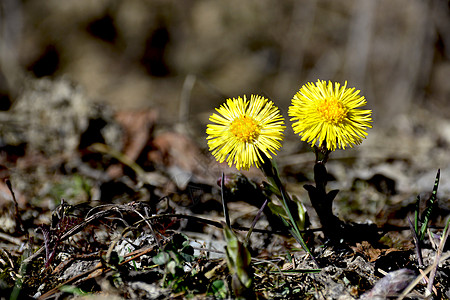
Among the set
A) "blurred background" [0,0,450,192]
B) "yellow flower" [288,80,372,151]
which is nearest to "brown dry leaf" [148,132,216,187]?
"yellow flower" [288,80,372,151]

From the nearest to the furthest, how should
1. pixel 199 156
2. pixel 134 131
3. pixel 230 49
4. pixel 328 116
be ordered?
pixel 328 116 → pixel 199 156 → pixel 134 131 → pixel 230 49

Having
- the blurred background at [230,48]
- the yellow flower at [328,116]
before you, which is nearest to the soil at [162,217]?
the yellow flower at [328,116]

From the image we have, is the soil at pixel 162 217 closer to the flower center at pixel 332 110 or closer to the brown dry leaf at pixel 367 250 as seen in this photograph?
the brown dry leaf at pixel 367 250

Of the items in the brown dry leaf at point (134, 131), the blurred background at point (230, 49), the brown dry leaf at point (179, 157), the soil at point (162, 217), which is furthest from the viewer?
the blurred background at point (230, 49)

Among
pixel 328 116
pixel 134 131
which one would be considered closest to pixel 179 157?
pixel 134 131

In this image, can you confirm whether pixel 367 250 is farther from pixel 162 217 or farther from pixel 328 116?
pixel 162 217

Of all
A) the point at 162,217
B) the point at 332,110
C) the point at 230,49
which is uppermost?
the point at 230,49

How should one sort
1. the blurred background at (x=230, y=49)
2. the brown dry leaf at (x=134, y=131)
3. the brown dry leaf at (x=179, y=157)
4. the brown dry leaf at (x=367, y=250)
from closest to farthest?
the brown dry leaf at (x=367, y=250)
the brown dry leaf at (x=179, y=157)
the brown dry leaf at (x=134, y=131)
the blurred background at (x=230, y=49)
